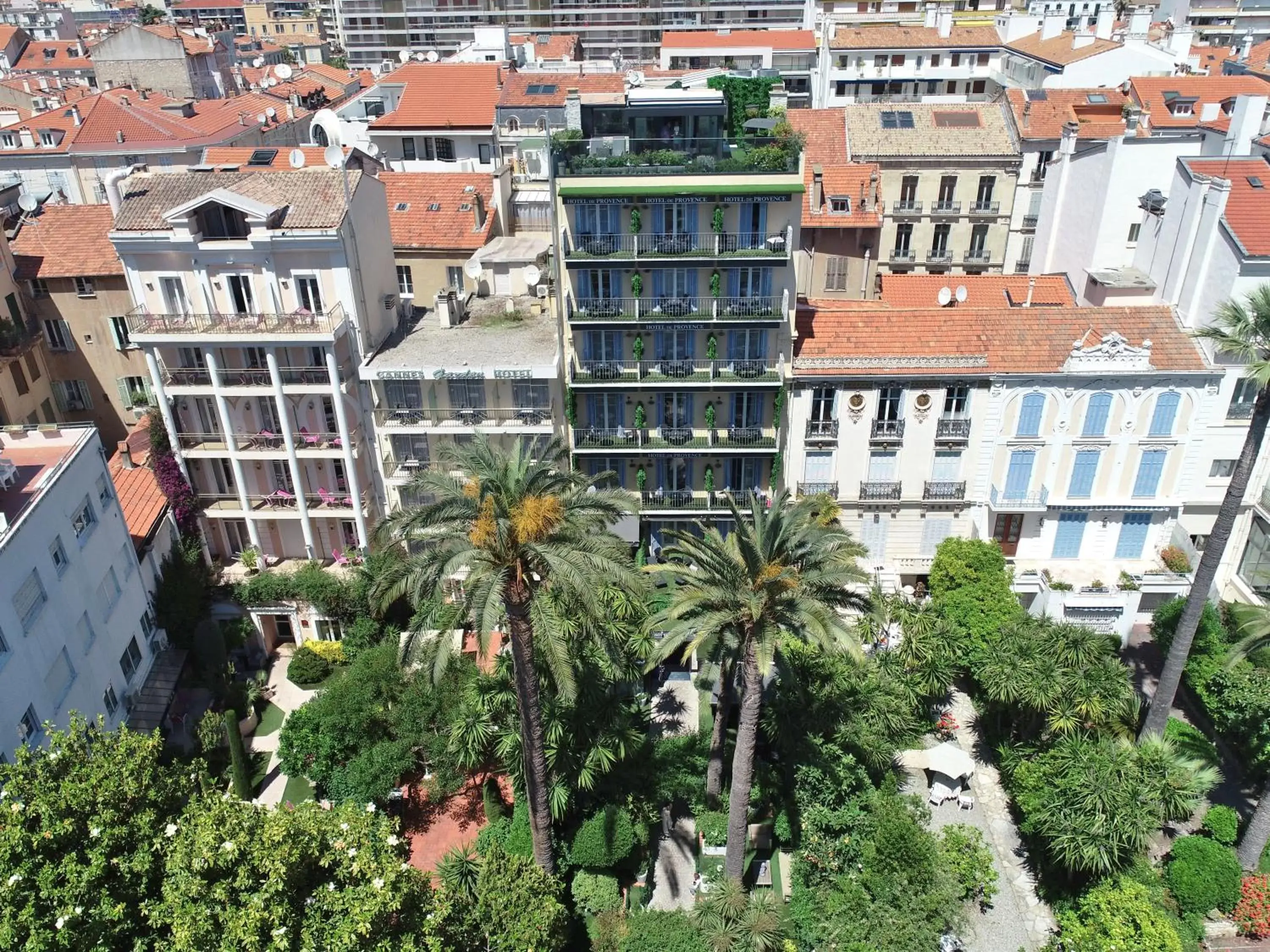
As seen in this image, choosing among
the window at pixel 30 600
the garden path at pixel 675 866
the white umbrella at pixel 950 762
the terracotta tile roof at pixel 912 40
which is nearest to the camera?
the window at pixel 30 600

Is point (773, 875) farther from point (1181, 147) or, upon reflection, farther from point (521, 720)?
point (1181, 147)

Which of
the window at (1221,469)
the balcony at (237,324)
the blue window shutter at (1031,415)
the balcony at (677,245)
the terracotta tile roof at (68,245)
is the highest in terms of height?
the balcony at (677,245)

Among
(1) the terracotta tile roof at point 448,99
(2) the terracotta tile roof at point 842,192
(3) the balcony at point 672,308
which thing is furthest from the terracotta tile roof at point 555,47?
(3) the balcony at point 672,308

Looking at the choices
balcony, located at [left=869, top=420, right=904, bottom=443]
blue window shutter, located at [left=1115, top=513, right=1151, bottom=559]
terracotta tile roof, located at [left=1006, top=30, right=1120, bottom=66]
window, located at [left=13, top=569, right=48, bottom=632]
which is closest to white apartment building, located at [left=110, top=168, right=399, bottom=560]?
window, located at [left=13, top=569, right=48, bottom=632]

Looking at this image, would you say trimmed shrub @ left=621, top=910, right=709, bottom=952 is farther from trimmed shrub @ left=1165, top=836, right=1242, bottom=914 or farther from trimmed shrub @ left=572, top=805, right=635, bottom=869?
trimmed shrub @ left=1165, top=836, right=1242, bottom=914

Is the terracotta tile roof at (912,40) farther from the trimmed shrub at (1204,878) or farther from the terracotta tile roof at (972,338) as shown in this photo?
the trimmed shrub at (1204,878)

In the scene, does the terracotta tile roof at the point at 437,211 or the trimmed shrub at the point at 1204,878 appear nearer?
the trimmed shrub at the point at 1204,878

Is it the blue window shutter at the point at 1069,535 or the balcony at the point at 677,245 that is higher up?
the balcony at the point at 677,245

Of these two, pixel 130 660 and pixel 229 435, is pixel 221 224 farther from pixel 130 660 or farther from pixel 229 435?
pixel 130 660
